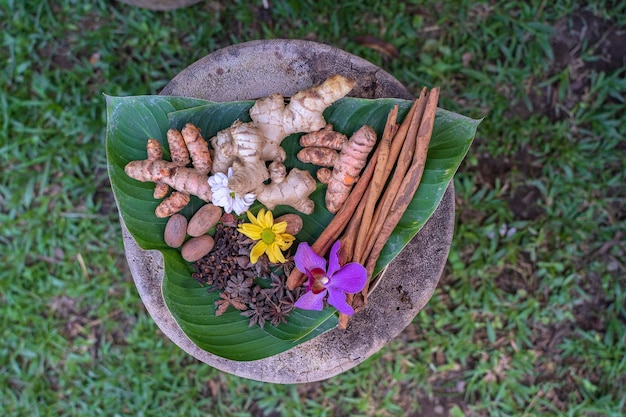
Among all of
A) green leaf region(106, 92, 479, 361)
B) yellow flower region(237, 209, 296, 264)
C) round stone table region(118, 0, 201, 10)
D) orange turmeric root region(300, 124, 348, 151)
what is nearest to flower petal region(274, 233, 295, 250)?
yellow flower region(237, 209, 296, 264)

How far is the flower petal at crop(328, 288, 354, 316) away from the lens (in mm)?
1679

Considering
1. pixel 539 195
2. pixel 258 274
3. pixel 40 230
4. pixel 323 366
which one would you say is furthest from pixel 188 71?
pixel 539 195

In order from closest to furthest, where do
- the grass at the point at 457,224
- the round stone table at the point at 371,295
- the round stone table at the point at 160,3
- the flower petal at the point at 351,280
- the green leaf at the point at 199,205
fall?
the flower petal at the point at 351,280 < the green leaf at the point at 199,205 < the round stone table at the point at 371,295 < the round stone table at the point at 160,3 < the grass at the point at 457,224

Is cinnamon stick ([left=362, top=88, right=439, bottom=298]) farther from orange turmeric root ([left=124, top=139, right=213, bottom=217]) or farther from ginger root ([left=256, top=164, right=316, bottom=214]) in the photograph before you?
orange turmeric root ([left=124, top=139, right=213, bottom=217])

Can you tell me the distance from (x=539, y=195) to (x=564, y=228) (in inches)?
8.9

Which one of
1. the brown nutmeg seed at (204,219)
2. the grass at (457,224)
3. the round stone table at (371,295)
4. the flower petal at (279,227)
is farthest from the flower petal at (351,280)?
the grass at (457,224)

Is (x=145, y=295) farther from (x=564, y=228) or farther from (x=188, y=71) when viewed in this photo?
(x=564, y=228)

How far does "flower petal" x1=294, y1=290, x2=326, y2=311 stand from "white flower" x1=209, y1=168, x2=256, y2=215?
1.22 feet

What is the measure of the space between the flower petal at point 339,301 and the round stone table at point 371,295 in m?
0.34

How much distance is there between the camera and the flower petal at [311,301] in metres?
1.70

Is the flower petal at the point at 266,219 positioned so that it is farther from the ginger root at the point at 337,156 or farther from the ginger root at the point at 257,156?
the ginger root at the point at 337,156

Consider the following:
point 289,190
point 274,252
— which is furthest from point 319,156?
point 274,252

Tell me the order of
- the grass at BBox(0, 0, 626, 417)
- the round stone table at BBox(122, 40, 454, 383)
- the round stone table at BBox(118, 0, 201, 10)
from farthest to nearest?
the grass at BBox(0, 0, 626, 417), the round stone table at BBox(118, 0, 201, 10), the round stone table at BBox(122, 40, 454, 383)

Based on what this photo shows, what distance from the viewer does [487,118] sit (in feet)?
9.34
